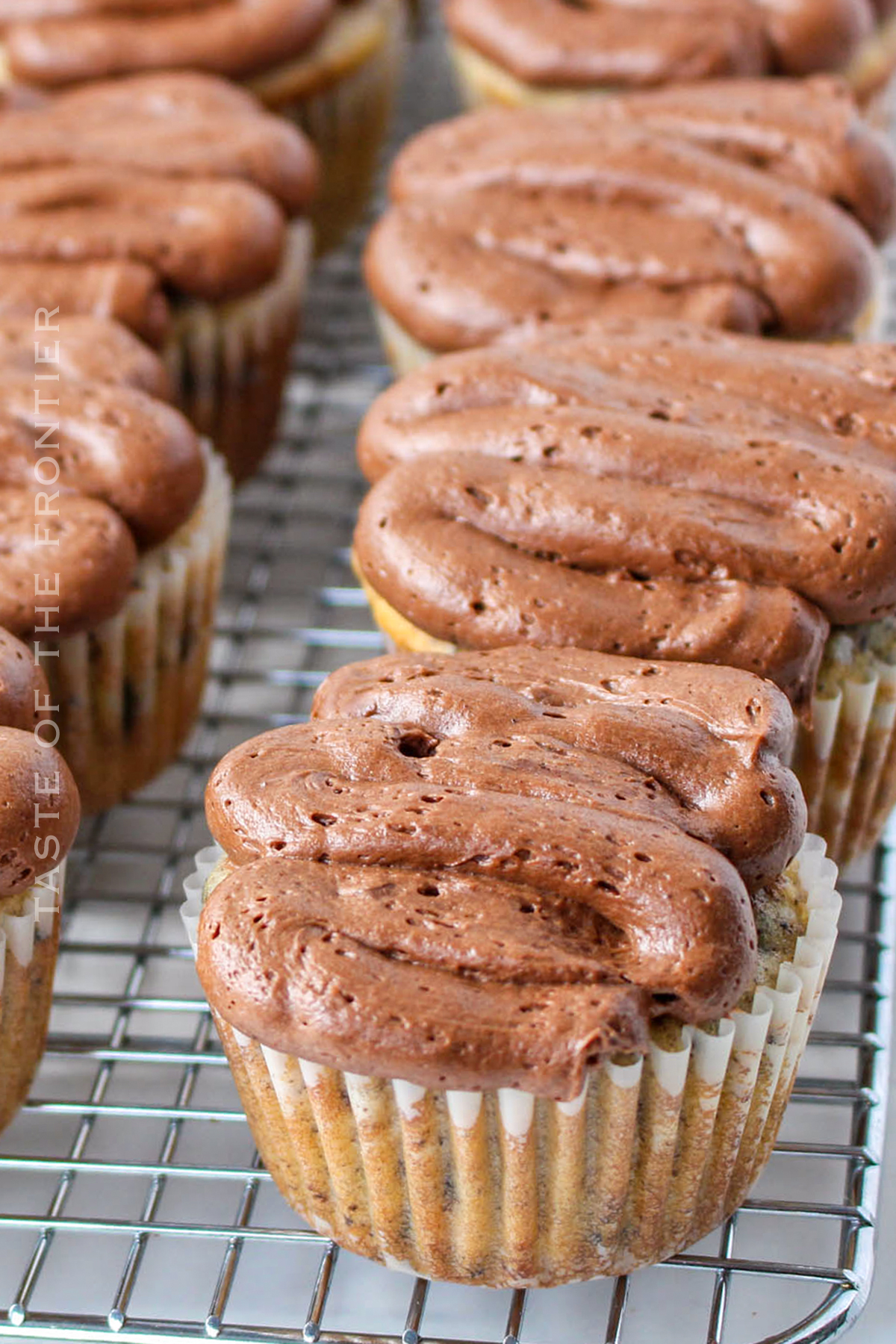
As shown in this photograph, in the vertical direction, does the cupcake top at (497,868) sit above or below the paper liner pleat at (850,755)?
above

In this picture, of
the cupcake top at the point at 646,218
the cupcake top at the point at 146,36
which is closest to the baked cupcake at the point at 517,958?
the cupcake top at the point at 646,218

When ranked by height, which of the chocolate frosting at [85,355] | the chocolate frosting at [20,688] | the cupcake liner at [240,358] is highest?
the chocolate frosting at [85,355]

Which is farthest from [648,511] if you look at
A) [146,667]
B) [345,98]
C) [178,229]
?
[345,98]

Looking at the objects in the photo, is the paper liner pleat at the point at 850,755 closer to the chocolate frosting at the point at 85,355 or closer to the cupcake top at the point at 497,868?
the cupcake top at the point at 497,868

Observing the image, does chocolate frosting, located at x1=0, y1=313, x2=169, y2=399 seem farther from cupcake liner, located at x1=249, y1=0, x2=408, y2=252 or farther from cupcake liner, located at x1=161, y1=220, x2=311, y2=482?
cupcake liner, located at x1=249, y1=0, x2=408, y2=252

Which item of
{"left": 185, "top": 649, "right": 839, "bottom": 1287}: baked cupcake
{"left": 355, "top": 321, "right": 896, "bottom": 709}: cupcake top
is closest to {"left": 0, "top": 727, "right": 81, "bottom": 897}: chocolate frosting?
{"left": 185, "top": 649, "right": 839, "bottom": 1287}: baked cupcake

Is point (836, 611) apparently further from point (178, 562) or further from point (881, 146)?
point (881, 146)

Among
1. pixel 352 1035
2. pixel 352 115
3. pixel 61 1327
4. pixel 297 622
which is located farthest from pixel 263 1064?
pixel 352 115
